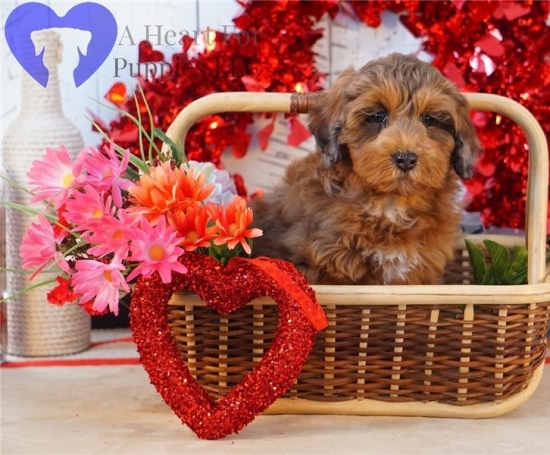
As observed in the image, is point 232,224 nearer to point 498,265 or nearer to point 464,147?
point 464,147

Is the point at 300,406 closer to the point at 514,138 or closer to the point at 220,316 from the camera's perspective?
the point at 220,316

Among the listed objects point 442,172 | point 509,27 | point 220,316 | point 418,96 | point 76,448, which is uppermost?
point 509,27

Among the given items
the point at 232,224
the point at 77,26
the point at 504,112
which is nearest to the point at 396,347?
the point at 232,224

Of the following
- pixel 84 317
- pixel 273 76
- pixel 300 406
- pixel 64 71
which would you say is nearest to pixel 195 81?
pixel 273 76

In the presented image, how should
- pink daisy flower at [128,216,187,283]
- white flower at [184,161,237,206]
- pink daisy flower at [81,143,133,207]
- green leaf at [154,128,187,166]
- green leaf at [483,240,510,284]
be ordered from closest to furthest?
pink daisy flower at [128,216,187,283] → pink daisy flower at [81,143,133,207] → green leaf at [154,128,187,166] → white flower at [184,161,237,206] → green leaf at [483,240,510,284]

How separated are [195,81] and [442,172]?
152cm

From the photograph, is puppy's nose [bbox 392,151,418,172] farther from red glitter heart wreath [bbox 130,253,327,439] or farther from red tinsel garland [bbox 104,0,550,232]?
red tinsel garland [bbox 104,0,550,232]

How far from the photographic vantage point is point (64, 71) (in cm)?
361

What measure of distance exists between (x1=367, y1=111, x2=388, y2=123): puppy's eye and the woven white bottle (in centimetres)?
145

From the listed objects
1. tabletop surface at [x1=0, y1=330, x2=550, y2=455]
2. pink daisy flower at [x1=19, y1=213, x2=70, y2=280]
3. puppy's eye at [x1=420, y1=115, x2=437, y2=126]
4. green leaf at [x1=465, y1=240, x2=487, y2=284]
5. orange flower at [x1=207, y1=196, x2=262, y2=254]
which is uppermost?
puppy's eye at [x1=420, y1=115, x2=437, y2=126]

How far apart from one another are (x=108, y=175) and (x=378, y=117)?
0.89m

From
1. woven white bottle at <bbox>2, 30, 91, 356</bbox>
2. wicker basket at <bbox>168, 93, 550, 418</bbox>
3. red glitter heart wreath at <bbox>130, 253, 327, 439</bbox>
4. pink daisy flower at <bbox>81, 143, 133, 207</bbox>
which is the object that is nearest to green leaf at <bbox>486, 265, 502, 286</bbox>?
wicker basket at <bbox>168, 93, 550, 418</bbox>

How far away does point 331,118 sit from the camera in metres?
2.55

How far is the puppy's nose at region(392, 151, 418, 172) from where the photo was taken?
2352 mm
